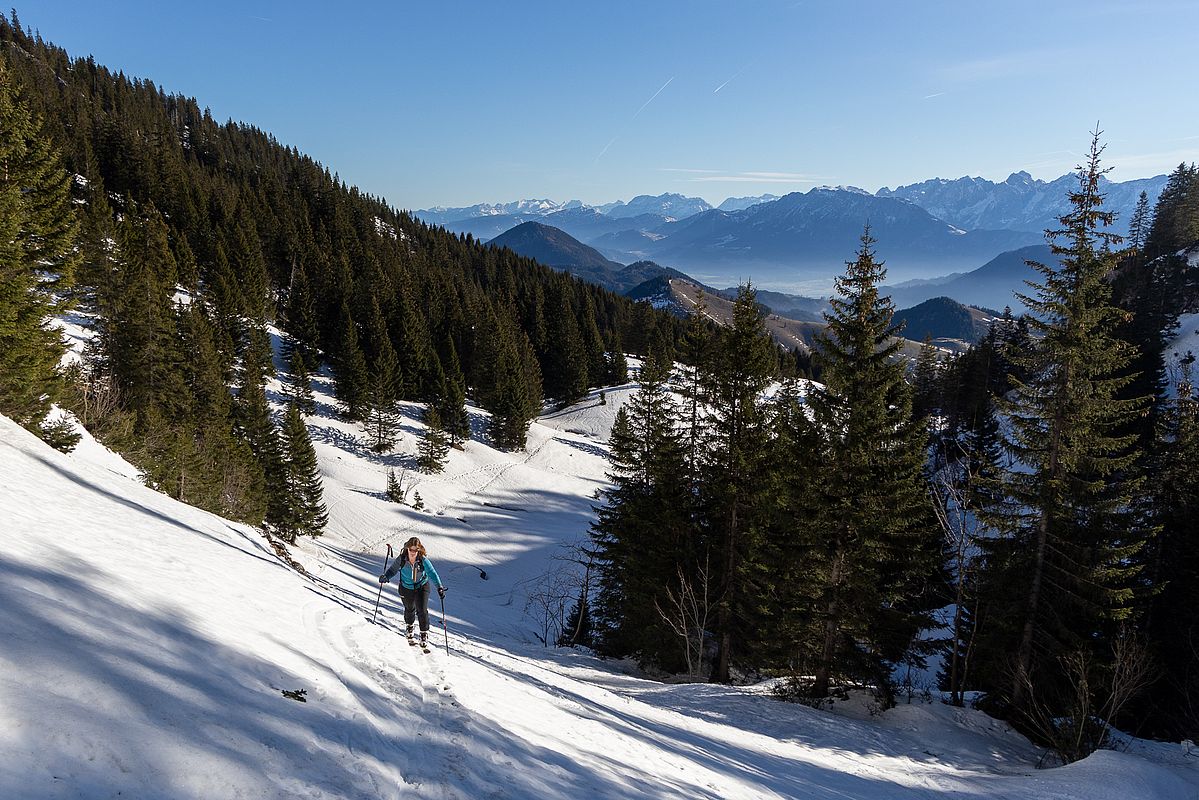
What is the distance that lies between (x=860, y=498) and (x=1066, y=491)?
17.8 feet

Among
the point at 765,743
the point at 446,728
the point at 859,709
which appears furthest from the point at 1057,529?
the point at 446,728

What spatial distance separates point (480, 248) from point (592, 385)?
56.5m

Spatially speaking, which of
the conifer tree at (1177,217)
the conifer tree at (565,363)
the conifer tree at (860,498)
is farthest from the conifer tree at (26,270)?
the conifer tree at (1177,217)

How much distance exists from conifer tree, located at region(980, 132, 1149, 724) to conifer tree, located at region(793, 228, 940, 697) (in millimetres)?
2371

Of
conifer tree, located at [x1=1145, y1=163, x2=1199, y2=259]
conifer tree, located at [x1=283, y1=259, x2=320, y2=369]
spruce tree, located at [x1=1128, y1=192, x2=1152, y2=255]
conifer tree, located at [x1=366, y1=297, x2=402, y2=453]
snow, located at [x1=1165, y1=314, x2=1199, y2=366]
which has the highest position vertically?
spruce tree, located at [x1=1128, y1=192, x2=1152, y2=255]

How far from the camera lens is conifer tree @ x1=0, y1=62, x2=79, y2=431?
18.3 metres

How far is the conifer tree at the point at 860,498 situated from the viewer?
1473cm

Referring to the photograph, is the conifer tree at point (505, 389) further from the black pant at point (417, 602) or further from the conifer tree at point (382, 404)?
the black pant at point (417, 602)

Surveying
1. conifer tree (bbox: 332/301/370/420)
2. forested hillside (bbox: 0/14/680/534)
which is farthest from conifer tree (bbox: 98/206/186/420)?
conifer tree (bbox: 332/301/370/420)

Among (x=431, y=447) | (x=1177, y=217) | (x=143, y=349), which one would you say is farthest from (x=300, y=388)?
(x=1177, y=217)

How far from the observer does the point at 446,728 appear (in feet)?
22.9

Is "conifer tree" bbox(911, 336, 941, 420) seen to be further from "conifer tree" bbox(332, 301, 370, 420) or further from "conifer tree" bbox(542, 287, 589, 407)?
"conifer tree" bbox(332, 301, 370, 420)

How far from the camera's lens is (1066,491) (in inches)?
587

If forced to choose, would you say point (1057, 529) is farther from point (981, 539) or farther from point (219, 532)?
point (219, 532)
